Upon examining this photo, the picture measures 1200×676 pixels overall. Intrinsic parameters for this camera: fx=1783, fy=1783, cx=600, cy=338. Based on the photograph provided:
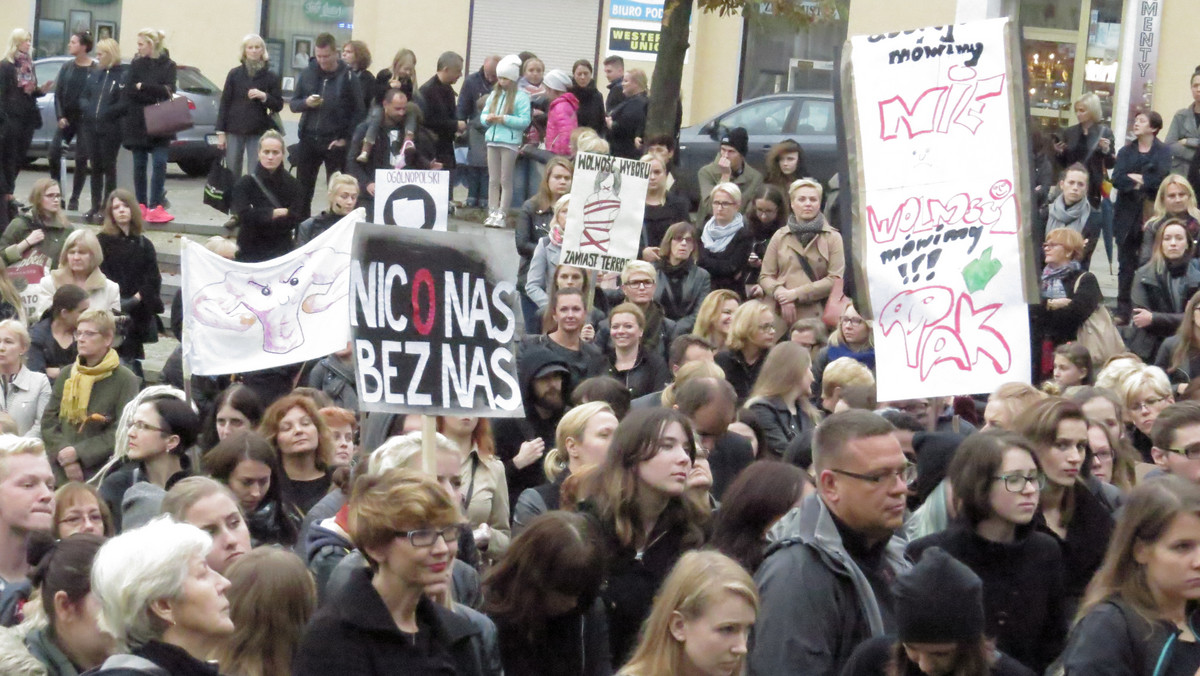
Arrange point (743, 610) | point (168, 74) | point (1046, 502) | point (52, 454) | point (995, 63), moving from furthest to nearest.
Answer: point (168, 74) < point (52, 454) < point (995, 63) < point (1046, 502) < point (743, 610)

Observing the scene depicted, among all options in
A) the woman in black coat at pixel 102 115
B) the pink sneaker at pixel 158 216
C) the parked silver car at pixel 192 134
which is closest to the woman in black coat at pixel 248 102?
the pink sneaker at pixel 158 216

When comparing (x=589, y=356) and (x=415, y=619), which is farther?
(x=589, y=356)

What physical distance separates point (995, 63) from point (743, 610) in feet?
11.2

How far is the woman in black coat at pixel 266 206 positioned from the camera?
13414 mm

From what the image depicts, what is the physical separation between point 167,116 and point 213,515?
38.0 feet

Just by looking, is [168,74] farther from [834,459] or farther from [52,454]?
[834,459]

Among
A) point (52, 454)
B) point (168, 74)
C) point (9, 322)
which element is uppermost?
point (168, 74)

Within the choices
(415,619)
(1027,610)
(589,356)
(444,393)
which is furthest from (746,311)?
(415,619)

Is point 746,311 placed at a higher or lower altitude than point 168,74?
lower

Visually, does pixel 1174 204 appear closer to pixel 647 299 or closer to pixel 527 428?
pixel 647 299

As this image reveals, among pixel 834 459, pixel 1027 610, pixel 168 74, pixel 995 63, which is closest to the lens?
pixel 834 459

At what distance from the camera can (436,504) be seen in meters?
4.52

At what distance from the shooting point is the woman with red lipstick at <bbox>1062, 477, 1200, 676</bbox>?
173 inches

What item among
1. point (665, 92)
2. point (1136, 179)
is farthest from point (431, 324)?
point (665, 92)
